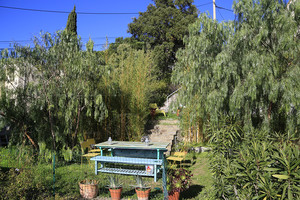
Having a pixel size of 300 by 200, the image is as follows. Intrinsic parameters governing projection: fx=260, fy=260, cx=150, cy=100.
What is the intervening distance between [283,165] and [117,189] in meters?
3.15

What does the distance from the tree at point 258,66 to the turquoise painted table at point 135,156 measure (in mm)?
1753

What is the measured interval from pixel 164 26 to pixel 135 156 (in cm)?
1351

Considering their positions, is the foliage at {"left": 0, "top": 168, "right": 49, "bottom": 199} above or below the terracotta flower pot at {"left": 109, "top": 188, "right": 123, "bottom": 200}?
above

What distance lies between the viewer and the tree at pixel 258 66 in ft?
18.4

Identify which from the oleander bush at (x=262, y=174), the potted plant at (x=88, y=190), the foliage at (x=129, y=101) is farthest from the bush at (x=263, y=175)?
the foliage at (x=129, y=101)

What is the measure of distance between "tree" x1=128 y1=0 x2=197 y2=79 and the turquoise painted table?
11.1 meters

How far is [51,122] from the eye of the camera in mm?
7254

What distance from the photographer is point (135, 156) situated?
7289mm

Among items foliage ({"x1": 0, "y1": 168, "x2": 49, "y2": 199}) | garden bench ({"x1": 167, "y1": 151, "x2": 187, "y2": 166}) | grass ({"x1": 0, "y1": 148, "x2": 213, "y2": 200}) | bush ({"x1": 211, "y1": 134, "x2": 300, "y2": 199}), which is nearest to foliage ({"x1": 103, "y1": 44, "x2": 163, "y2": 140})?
grass ({"x1": 0, "y1": 148, "x2": 213, "y2": 200})

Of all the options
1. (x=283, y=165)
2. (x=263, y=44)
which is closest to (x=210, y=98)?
(x=263, y=44)

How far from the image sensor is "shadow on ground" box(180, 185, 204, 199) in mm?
5219

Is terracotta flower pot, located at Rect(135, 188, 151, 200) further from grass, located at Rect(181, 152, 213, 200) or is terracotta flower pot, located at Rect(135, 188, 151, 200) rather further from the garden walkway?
the garden walkway

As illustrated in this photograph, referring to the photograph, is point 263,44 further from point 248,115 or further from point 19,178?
point 19,178

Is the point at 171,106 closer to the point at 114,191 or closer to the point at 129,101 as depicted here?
the point at 129,101
